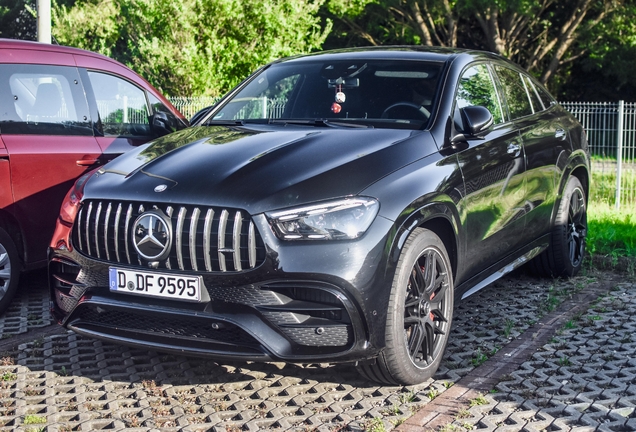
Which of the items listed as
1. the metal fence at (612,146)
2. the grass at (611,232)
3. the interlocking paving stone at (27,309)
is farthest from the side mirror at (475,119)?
the metal fence at (612,146)

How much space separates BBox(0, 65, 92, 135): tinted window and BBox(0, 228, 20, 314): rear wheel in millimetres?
768

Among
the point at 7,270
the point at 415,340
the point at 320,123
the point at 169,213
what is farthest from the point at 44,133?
the point at 415,340

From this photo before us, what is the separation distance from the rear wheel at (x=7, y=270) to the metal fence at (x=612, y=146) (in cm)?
849

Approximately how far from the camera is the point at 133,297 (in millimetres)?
3992

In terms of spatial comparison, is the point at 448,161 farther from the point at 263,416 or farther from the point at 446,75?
the point at 263,416

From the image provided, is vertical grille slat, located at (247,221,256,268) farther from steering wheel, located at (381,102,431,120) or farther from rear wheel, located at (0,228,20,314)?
rear wheel, located at (0,228,20,314)

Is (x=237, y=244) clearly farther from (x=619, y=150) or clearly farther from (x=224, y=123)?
(x=619, y=150)

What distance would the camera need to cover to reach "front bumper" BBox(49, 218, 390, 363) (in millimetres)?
3730

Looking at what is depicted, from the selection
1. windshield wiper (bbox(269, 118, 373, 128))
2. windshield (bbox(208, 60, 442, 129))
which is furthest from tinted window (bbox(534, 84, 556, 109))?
windshield wiper (bbox(269, 118, 373, 128))

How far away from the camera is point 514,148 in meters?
5.52

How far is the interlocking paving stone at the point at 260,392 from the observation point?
3857 mm

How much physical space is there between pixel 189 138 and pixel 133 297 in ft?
4.10

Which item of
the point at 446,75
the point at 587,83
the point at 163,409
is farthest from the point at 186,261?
the point at 587,83

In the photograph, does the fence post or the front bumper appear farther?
the fence post
